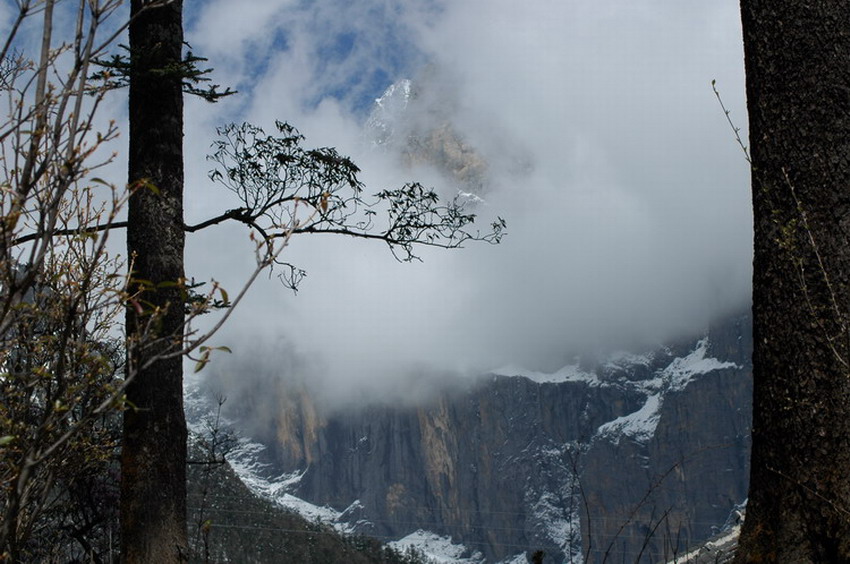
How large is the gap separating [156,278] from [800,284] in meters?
3.25

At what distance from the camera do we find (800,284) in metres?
3.17

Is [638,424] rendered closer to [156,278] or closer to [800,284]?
[156,278]

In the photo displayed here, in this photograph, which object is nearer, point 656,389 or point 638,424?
point 638,424

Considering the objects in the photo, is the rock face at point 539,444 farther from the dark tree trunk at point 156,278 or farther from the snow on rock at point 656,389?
the dark tree trunk at point 156,278

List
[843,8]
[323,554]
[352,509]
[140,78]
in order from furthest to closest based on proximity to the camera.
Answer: [352,509] < [323,554] < [140,78] < [843,8]

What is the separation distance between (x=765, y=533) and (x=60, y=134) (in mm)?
2676

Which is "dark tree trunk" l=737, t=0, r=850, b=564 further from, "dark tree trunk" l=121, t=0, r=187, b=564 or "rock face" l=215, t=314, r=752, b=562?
"rock face" l=215, t=314, r=752, b=562

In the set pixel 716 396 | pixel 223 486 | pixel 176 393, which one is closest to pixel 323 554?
pixel 223 486

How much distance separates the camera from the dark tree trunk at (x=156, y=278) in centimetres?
455

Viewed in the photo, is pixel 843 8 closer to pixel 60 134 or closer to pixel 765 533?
pixel 765 533

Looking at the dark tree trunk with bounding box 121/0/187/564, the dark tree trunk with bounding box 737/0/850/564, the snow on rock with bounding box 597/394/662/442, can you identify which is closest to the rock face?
the snow on rock with bounding box 597/394/662/442

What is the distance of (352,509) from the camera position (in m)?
200

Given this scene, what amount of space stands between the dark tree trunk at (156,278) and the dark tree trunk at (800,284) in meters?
2.75

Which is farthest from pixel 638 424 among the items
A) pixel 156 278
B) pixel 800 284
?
pixel 800 284
